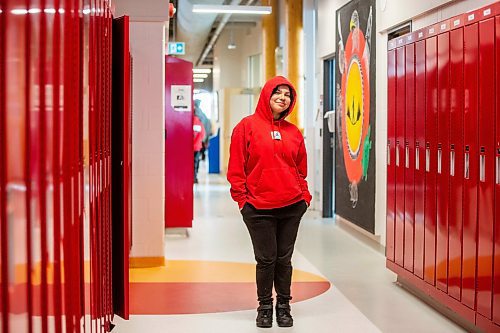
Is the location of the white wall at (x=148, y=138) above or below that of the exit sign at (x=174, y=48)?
below

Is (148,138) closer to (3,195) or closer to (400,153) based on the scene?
(400,153)

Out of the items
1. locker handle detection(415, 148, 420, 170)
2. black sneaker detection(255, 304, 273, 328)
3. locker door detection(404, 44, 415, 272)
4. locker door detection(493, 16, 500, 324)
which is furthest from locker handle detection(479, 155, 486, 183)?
black sneaker detection(255, 304, 273, 328)

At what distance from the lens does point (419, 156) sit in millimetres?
5387

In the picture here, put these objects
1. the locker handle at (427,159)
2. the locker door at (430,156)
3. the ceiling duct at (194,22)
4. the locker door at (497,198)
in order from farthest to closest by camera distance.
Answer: the ceiling duct at (194,22) → the locker handle at (427,159) → the locker door at (430,156) → the locker door at (497,198)

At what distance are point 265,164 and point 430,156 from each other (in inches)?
49.5

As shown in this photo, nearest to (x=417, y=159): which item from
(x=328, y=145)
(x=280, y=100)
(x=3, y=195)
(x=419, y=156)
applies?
(x=419, y=156)

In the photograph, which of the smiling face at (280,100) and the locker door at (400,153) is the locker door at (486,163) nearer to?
the smiling face at (280,100)

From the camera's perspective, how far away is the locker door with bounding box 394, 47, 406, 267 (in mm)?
5746

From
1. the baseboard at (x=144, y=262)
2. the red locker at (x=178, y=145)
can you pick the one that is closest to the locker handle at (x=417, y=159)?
the baseboard at (x=144, y=262)

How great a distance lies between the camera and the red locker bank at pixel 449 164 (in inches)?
166

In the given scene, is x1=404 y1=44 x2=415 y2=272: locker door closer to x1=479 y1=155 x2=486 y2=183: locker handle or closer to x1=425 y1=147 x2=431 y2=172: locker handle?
x1=425 y1=147 x2=431 y2=172: locker handle

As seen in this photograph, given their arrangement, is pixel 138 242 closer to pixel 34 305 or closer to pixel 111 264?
pixel 111 264

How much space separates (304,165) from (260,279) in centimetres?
81

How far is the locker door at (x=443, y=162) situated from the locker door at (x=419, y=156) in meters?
0.30
